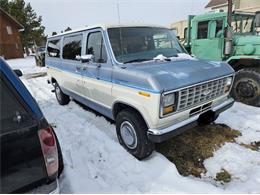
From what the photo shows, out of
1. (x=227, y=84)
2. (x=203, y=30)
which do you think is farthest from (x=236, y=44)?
(x=227, y=84)

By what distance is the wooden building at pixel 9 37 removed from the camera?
104 ft

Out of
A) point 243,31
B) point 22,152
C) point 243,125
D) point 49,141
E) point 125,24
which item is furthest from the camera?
point 243,31

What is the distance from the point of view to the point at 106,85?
3.57 meters

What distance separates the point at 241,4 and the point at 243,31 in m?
14.6

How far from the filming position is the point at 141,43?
12.4 ft

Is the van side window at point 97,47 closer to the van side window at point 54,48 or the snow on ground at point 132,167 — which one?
the snow on ground at point 132,167

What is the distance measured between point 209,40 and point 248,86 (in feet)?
5.96

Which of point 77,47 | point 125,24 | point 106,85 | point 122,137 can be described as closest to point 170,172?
point 122,137

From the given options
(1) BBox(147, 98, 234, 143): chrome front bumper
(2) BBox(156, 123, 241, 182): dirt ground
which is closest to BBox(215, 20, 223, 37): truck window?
(2) BBox(156, 123, 241, 182): dirt ground

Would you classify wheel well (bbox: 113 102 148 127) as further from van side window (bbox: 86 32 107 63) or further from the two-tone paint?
van side window (bbox: 86 32 107 63)

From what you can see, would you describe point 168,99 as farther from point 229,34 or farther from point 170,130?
point 229,34

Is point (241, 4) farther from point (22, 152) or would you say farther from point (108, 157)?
point (22, 152)

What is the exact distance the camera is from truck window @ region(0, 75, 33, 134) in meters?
1.61

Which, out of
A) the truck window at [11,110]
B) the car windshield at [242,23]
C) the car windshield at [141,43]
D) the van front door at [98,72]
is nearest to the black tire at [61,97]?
the van front door at [98,72]
